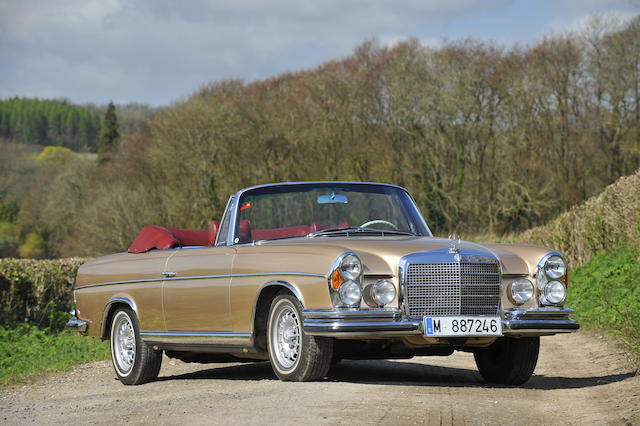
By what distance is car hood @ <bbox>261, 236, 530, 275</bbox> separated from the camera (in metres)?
8.13

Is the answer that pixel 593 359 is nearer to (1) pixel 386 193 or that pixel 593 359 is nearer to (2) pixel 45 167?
(1) pixel 386 193

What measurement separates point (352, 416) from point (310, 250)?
1.88 meters

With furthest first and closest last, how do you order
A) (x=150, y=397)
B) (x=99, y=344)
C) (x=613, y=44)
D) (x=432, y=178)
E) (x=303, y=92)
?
(x=303, y=92), (x=432, y=178), (x=613, y=44), (x=99, y=344), (x=150, y=397)

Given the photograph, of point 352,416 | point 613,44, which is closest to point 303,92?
point 613,44

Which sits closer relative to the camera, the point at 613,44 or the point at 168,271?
the point at 168,271

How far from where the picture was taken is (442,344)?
8.35 metres

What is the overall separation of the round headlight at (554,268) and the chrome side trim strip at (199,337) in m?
2.58

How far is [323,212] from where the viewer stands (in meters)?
9.61

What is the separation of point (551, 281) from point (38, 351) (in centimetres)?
1045

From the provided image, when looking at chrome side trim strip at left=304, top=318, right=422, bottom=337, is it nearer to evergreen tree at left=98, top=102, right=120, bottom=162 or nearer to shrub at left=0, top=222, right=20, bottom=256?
shrub at left=0, top=222, right=20, bottom=256

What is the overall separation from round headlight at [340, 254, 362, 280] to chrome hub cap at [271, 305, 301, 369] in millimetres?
649

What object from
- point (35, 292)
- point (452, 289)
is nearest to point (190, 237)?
point (452, 289)

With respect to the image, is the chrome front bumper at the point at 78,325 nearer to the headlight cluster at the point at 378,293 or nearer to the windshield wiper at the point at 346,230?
the windshield wiper at the point at 346,230

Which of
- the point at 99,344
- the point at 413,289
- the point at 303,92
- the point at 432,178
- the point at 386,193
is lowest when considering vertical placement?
the point at 99,344
